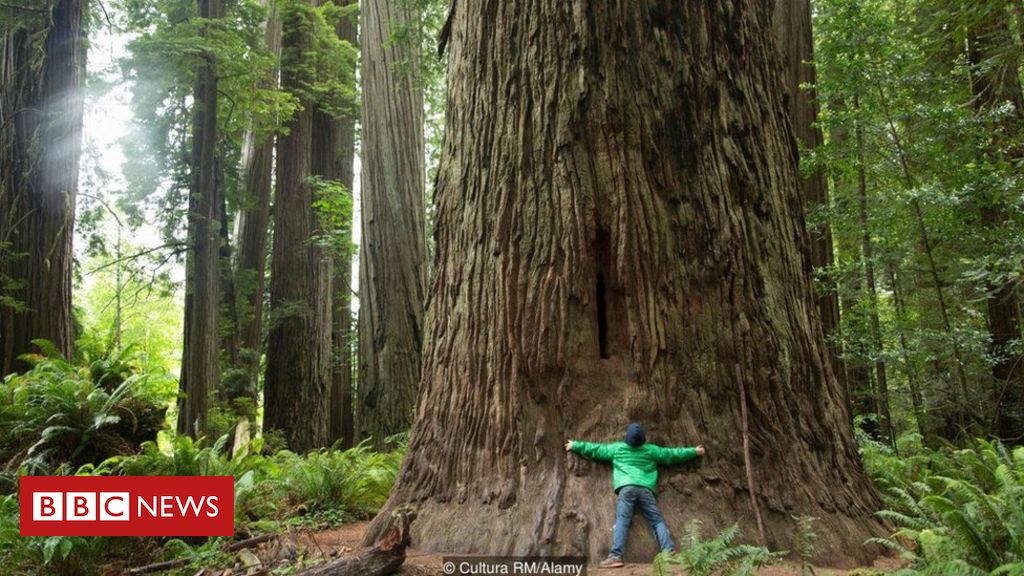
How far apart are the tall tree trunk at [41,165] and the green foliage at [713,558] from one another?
29.9 ft

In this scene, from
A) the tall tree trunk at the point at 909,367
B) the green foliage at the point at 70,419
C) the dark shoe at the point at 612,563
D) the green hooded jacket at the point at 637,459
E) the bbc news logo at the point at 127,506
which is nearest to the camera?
the dark shoe at the point at 612,563

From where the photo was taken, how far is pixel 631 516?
12.5ft

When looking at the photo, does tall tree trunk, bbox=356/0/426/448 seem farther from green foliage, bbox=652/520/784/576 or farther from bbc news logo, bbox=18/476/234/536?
green foliage, bbox=652/520/784/576

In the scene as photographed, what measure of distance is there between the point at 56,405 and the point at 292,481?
96.9 inches

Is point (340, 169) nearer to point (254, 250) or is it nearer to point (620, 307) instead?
point (254, 250)

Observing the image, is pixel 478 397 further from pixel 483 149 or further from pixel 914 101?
pixel 914 101

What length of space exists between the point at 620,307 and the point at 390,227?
639 cm

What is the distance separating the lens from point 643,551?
373 cm

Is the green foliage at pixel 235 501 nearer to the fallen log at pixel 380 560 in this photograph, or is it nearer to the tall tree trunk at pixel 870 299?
the fallen log at pixel 380 560

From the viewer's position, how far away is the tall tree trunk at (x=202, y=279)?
905 centimetres

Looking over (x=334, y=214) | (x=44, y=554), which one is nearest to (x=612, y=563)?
(x=44, y=554)

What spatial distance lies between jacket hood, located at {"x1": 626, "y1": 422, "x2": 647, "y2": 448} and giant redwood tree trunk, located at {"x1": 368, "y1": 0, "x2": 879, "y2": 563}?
159 mm

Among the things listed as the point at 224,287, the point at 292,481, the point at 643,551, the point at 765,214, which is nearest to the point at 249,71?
the point at 224,287

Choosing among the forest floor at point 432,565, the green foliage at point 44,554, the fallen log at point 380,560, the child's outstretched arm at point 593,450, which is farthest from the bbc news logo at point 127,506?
the child's outstretched arm at point 593,450
